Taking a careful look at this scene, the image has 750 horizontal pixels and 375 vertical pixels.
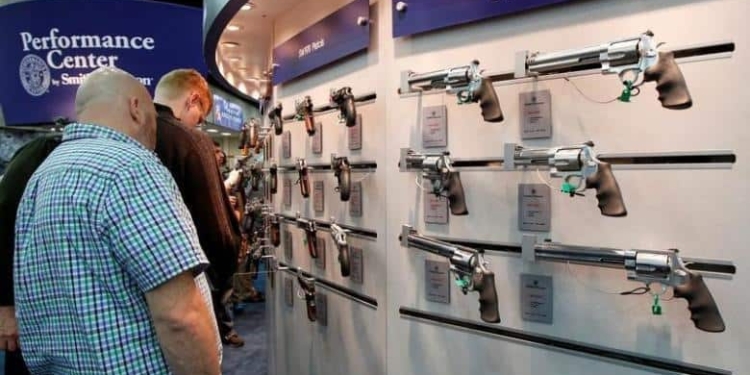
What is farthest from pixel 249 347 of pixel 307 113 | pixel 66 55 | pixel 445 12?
pixel 445 12

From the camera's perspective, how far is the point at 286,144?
136 inches

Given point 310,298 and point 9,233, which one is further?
point 310,298

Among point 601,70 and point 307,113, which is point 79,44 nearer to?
point 307,113

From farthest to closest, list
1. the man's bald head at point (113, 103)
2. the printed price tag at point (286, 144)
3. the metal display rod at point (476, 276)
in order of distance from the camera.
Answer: the printed price tag at point (286, 144)
the metal display rod at point (476, 276)
the man's bald head at point (113, 103)

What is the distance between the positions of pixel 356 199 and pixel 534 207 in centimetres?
100

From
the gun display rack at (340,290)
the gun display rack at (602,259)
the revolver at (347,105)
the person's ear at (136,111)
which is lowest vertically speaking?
the gun display rack at (340,290)

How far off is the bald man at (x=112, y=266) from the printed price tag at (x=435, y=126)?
114 centimetres

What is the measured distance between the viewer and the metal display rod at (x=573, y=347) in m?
1.54

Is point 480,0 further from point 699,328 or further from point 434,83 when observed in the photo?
point 699,328

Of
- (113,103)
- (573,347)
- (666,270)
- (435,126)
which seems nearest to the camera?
(113,103)

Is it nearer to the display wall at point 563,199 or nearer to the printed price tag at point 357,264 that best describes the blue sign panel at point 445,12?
the display wall at point 563,199

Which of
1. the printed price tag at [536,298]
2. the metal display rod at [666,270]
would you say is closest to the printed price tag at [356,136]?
the printed price tag at [536,298]

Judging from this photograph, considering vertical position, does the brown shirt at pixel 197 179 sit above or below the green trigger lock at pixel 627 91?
below

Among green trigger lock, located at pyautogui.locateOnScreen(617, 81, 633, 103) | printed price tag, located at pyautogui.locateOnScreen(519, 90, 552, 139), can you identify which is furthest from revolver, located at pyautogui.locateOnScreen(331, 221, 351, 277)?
green trigger lock, located at pyautogui.locateOnScreen(617, 81, 633, 103)
